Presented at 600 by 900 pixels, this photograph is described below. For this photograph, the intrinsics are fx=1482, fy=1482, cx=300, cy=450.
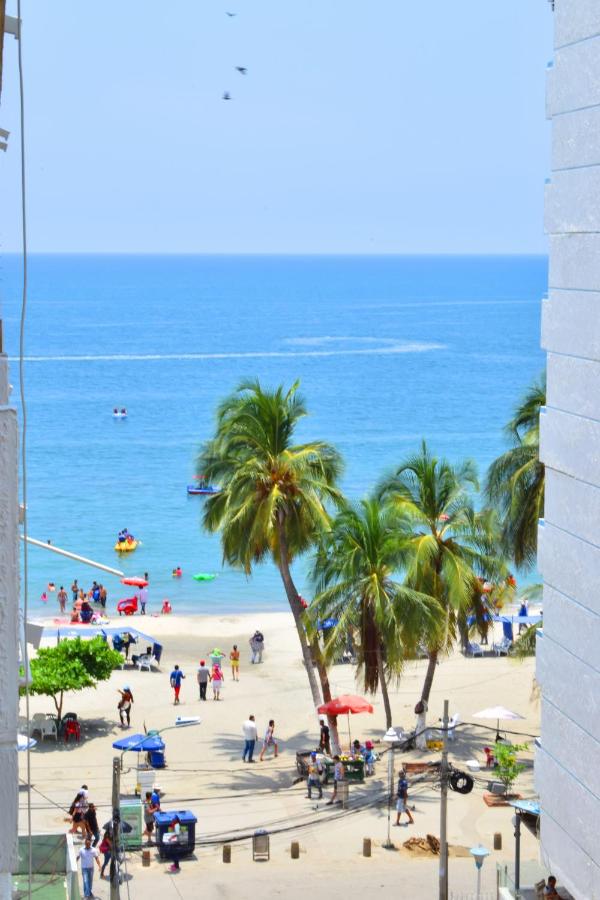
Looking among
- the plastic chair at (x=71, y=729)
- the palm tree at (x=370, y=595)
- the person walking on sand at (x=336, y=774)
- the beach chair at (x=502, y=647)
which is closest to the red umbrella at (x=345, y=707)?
the palm tree at (x=370, y=595)

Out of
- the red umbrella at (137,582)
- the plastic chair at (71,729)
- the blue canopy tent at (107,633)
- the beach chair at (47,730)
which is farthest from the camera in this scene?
the red umbrella at (137,582)

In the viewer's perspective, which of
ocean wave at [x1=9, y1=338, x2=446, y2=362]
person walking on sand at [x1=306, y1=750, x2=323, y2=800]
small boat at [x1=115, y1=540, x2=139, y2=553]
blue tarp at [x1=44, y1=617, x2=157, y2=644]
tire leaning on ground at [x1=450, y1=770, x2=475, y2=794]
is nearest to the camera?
tire leaning on ground at [x1=450, y1=770, x2=475, y2=794]

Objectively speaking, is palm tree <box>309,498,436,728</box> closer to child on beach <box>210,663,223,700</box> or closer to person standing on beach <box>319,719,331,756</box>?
person standing on beach <box>319,719,331,756</box>

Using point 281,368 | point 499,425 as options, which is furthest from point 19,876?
point 281,368

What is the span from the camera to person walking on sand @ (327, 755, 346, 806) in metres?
26.1

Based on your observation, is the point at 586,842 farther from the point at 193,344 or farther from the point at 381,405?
the point at 193,344

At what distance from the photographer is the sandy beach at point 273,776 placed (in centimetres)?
2273

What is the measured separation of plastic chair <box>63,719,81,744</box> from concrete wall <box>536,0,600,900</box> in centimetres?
1594

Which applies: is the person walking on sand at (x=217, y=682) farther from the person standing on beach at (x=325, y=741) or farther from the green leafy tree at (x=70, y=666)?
the person standing on beach at (x=325, y=741)

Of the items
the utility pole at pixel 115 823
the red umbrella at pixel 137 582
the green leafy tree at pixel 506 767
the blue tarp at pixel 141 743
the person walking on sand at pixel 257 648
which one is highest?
the utility pole at pixel 115 823

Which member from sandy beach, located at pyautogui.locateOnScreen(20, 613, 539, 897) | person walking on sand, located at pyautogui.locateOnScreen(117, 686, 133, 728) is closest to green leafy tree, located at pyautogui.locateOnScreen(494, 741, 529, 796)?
sandy beach, located at pyautogui.locateOnScreen(20, 613, 539, 897)

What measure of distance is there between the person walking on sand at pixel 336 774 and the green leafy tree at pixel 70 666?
20.6ft

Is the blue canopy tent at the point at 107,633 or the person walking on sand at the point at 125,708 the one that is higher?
the person walking on sand at the point at 125,708

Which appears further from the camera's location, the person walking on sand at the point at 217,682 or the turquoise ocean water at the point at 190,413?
the turquoise ocean water at the point at 190,413
